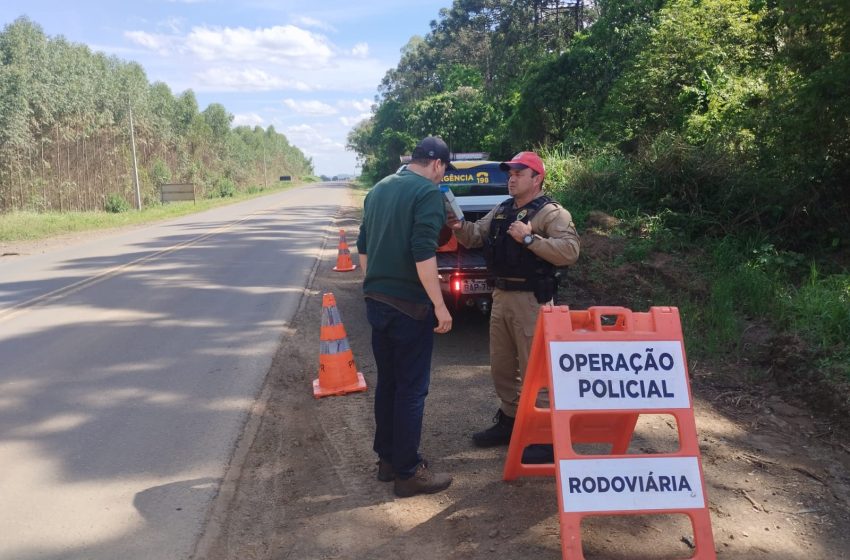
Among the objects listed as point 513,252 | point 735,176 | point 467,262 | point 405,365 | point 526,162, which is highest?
point 526,162

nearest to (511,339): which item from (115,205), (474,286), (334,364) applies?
(334,364)

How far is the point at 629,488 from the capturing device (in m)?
2.98

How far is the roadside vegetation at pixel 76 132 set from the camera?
106 ft

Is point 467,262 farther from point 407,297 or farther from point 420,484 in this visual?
point 420,484

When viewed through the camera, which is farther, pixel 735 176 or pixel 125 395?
pixel 735 176

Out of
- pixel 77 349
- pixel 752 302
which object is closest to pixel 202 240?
pixel 77 349

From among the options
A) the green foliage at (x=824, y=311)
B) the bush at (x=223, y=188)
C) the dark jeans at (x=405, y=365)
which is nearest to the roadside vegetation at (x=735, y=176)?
the green foliage at (x=824, y=311)

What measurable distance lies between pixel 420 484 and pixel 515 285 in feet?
4.36

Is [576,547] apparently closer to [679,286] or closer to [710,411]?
[710,411]

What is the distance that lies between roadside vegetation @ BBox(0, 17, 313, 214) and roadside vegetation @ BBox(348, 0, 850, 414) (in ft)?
85.0

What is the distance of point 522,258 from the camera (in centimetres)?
398

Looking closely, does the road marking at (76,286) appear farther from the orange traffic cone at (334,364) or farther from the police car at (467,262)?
the police car at (467,262)

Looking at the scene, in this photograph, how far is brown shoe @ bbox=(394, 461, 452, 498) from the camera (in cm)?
369

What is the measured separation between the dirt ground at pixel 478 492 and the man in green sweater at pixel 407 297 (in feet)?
0.94
